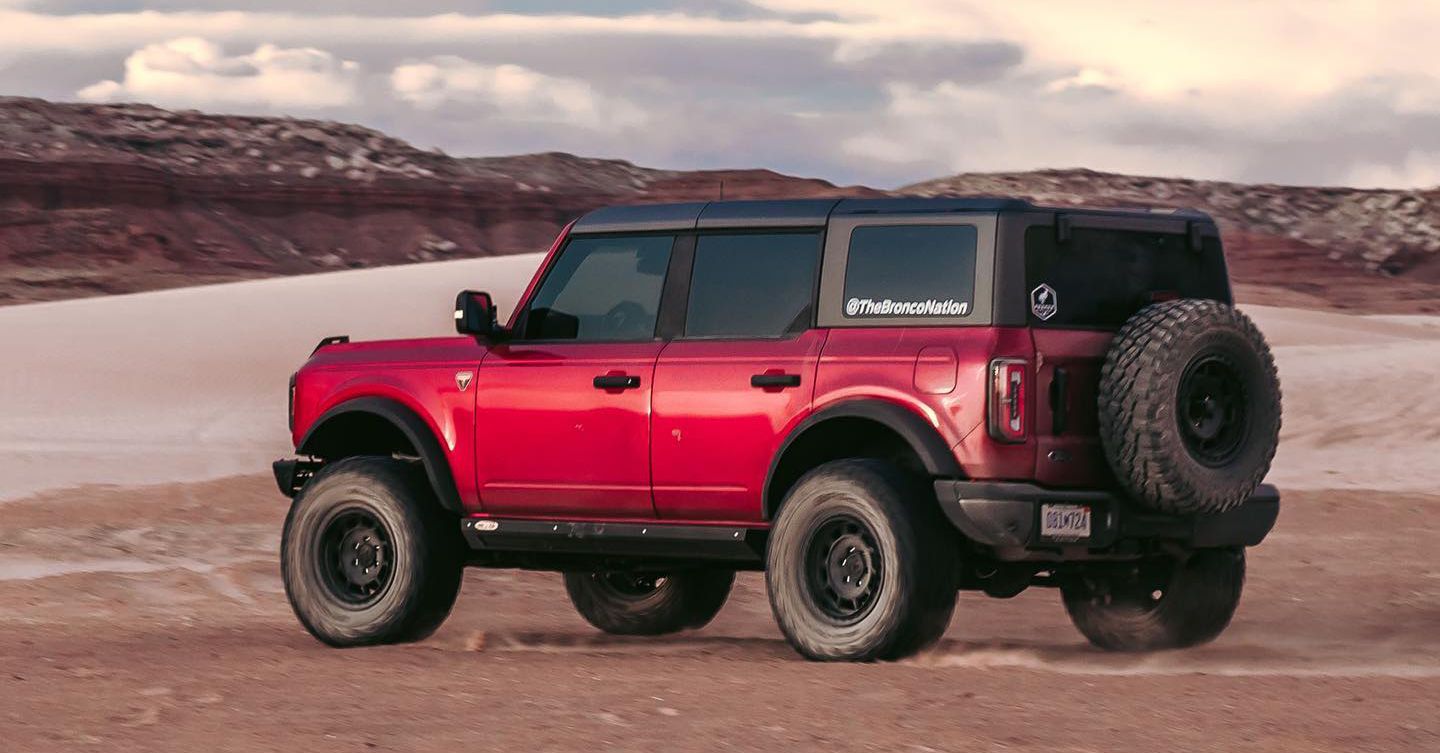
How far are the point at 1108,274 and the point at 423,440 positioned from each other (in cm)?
321

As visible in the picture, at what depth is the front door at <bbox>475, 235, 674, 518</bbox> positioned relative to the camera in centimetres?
921

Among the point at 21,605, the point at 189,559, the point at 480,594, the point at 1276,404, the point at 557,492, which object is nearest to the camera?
the point at 1276,404

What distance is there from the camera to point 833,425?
877 cm

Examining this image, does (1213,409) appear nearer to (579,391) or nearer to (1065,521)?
(1065,521)

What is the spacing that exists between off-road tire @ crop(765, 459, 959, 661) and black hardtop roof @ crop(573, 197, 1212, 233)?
41.6 inches

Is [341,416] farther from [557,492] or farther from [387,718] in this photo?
[387,718]

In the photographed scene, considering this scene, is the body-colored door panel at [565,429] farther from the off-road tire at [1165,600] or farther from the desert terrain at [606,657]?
the off-road tire at [1165,600]

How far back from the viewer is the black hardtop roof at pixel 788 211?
8602 millimetres

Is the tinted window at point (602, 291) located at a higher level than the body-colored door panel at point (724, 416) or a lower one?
higher

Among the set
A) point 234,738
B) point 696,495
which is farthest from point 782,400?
point 234,738

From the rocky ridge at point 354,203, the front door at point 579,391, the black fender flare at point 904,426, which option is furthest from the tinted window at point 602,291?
the rocky ridge at point 354,203

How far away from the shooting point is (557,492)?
948cm

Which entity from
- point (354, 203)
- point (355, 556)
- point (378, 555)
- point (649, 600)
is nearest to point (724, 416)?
point (378, 555)

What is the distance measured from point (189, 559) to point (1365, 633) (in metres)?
8.10
